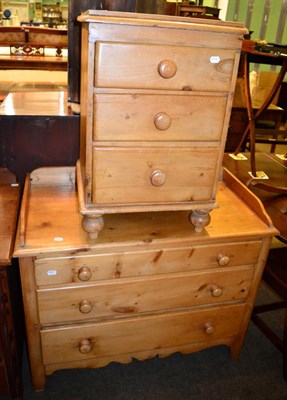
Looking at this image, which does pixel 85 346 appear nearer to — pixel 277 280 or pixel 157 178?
pixel 157 178

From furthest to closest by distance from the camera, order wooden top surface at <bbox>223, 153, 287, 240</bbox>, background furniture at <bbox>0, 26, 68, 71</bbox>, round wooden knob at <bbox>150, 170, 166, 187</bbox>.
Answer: background furniture at <bbox>0, 26, 68, 71</bbox>
wooden top surface at <bbox>223, 153, 287, 240</bbox>
round wooden knob at <bbox>150, 170, 166, 187</bbox>

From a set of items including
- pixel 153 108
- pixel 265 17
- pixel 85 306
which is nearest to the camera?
pixel 153 108

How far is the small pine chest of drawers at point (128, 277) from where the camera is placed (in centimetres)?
129

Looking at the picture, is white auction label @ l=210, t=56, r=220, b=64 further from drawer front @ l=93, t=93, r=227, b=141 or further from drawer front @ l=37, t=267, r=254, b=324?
drawer front @ l=37, t=267, r=254, b=324

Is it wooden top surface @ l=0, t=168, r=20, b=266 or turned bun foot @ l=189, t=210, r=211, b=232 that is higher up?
turned bun foot @ l=189, t=210, r=211, b=232

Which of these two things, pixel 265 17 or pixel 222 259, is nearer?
pixel 222 259

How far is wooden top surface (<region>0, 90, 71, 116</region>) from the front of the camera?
1.59 metres

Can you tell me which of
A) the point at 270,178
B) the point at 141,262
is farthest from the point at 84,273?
the point at 270,178

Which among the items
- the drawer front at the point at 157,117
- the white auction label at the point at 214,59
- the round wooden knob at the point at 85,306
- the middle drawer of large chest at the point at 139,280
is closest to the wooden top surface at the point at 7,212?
the middle drawer of large chest at the point at 139,280

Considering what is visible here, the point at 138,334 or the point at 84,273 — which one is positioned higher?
the point at 84,273

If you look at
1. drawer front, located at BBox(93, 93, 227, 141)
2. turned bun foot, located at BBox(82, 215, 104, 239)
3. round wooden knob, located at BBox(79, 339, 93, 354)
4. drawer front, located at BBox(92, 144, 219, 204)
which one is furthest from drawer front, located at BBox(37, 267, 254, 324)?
drawer front, located at BBox(93, 93, 227, 141)

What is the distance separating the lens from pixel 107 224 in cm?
139

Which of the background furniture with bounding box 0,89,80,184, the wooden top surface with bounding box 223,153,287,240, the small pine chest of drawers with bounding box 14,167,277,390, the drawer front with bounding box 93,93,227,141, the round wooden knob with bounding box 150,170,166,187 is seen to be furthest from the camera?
the wooden top surface with bounding box 223,153,287,240

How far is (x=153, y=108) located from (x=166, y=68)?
0.12 meters
